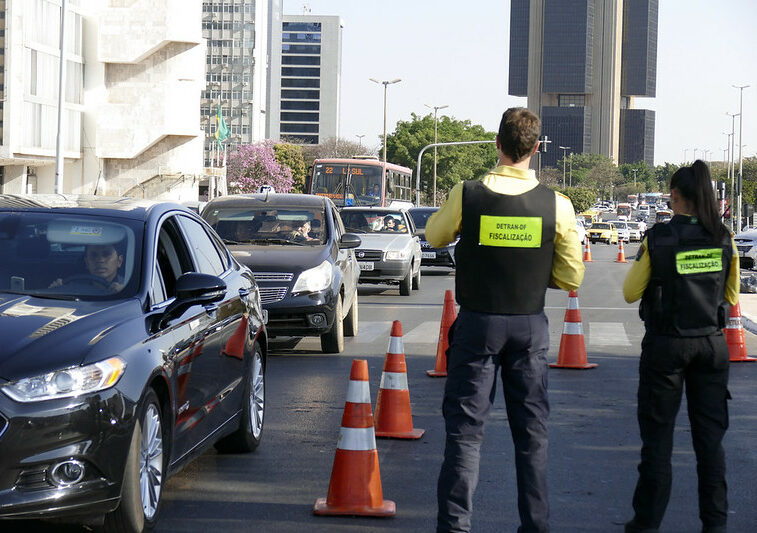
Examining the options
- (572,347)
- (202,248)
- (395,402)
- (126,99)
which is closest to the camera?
(202,248)

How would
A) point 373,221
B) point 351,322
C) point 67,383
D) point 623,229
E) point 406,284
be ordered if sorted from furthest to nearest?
point 623,229 → point 373,221 → point 406,284 → point 351,322 → point 67,383

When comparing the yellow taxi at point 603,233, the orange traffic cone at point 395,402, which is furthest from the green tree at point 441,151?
the orange traffic cone at point 395,402

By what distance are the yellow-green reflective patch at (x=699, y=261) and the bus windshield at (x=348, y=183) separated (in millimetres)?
40673

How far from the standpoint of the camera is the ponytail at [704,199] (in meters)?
5.41

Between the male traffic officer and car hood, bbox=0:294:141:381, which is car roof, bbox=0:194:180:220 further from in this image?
the male traffic officer

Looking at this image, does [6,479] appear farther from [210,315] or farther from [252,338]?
[252,338]

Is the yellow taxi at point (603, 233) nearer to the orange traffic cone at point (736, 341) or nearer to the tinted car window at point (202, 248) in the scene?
the orange traffic cone at point (736, 341)

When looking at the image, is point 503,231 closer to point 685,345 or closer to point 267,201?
point 685,345

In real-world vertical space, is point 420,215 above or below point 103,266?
above

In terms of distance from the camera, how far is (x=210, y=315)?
21.0 ft

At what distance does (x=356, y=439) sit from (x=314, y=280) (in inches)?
257

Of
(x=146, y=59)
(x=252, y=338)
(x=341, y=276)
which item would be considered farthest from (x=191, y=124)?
(x=252, y=338)

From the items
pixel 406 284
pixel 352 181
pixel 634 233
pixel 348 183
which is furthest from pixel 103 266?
pixel 634 233

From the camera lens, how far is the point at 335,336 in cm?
1273
